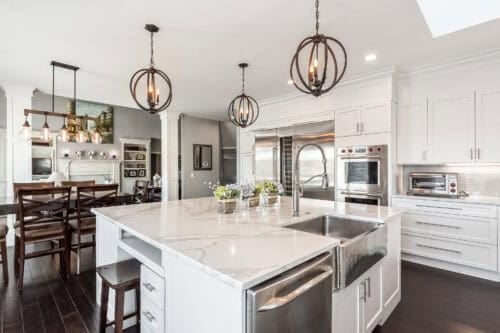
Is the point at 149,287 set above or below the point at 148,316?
above

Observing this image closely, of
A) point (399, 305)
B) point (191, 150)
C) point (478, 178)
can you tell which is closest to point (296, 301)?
point (399, 305)

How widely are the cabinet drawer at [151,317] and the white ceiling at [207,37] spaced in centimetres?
226

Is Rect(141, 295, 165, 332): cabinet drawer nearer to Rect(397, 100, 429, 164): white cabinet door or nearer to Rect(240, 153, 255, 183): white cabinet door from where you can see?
Rect(397, 100, 429, 164): white cabinet door

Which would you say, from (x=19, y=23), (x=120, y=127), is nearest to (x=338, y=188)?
(x=19, y=23)

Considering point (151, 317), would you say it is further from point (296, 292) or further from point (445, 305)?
point (445, 305)

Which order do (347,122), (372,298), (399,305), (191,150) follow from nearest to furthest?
(372,298) < (399,305) < (347,122) < (191,150)

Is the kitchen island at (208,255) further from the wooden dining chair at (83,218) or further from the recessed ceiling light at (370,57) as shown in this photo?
the recessed ceiling light at (370,57)

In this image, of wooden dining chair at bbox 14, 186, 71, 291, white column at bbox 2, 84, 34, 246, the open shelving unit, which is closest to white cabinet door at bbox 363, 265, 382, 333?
wooden dining chair at bbox 14, 186, 71, 291

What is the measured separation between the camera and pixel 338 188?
4027 mm

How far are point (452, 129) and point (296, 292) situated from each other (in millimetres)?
3505

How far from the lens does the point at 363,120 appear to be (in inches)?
150

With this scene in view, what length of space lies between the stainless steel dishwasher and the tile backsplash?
131 inches

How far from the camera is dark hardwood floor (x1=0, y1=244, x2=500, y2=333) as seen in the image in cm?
201

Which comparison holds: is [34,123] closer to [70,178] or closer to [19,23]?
[70,178]
